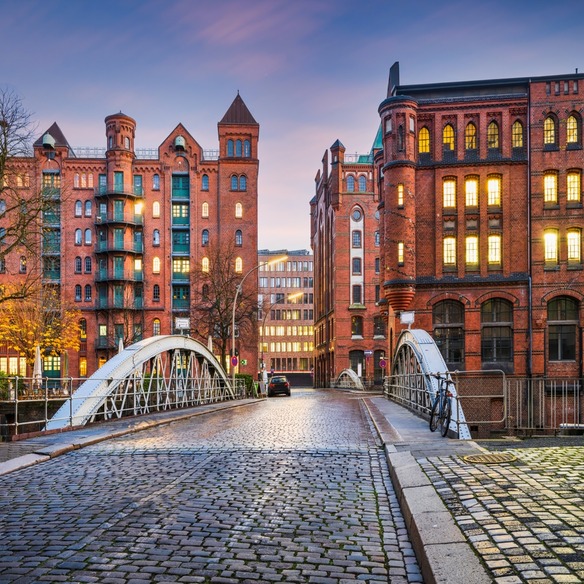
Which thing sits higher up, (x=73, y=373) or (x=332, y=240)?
(x=332, y=240)

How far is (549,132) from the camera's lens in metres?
39.1

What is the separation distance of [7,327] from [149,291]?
23.9m

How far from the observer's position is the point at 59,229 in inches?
2611

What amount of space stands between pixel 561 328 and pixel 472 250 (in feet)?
21.3

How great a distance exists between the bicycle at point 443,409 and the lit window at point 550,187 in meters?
27.4

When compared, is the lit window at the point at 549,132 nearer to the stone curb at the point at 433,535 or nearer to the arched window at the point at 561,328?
the arched window at the point at 561,328

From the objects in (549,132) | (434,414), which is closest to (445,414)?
(434,414)

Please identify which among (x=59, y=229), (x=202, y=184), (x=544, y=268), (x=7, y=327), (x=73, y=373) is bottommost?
(x=73, y=373)

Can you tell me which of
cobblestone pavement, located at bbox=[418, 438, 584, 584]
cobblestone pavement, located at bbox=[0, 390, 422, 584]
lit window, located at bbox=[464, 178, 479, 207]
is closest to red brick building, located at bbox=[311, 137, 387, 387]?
lit window, located at bbox=[464, 178, 479, 207]

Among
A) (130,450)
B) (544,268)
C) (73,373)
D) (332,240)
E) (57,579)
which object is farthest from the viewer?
(332,240)

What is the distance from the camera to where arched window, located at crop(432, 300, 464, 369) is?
127 feet

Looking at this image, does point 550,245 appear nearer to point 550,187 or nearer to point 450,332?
point 550,187

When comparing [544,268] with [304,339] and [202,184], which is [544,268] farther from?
[304,339]

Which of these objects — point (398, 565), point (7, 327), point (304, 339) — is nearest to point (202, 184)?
point (7, 327)
